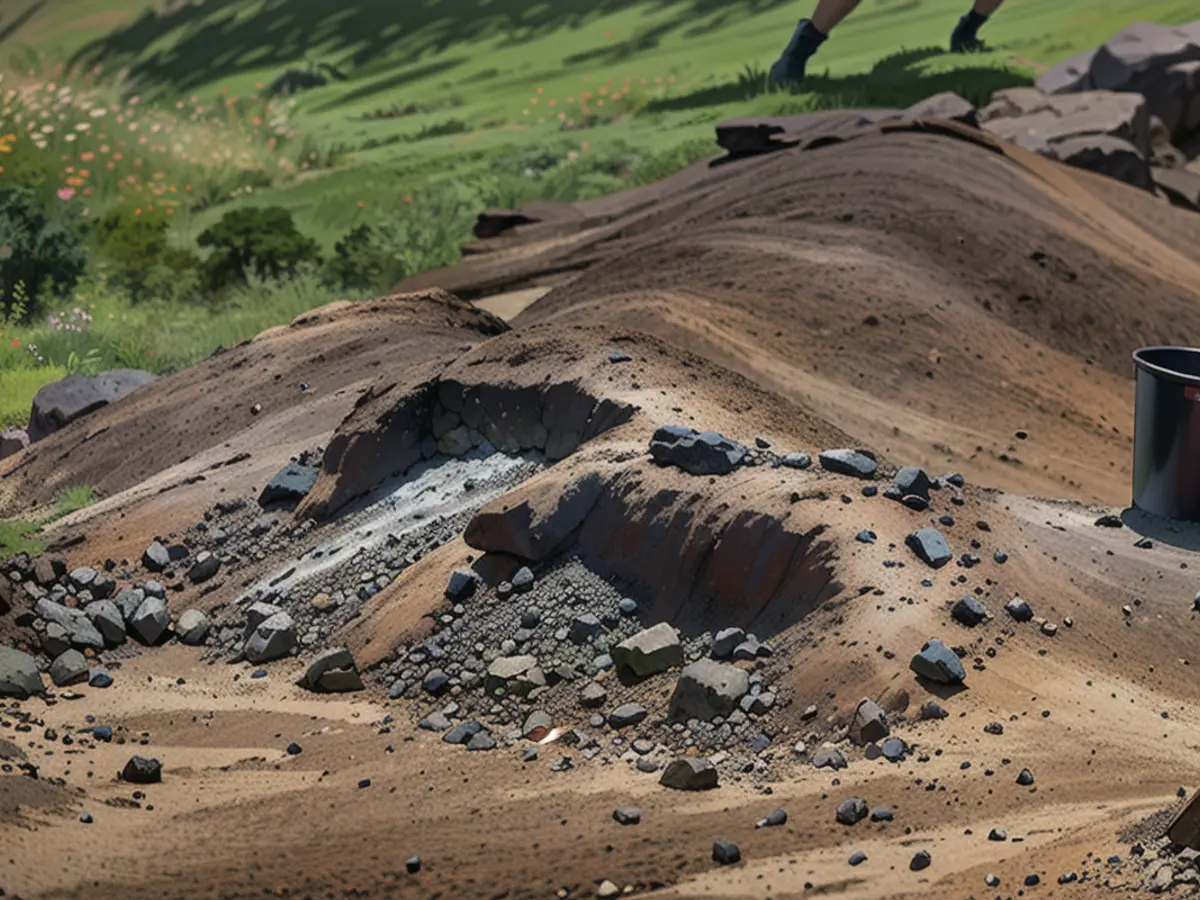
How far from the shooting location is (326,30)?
24.2 metres

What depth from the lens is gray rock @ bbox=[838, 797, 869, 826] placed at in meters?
5.10

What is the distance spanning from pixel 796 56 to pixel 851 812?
15.5 m

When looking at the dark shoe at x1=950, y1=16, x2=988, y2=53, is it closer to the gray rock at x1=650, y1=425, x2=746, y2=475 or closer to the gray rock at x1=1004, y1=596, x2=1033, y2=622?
the gray rock at x1=650, y1=425, x2=746, y2=475

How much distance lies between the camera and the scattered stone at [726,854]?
4.92 metres

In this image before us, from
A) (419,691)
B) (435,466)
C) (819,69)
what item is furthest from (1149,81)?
(419,691)

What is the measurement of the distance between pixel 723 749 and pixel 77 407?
6975 millimetres

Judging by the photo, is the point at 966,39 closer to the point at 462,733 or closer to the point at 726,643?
the point at 726,643

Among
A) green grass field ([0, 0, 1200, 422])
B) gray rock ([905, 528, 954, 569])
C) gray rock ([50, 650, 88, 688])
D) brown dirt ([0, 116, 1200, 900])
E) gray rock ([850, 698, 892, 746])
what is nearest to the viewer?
brown dirt ([0, 116, 1200, 900])

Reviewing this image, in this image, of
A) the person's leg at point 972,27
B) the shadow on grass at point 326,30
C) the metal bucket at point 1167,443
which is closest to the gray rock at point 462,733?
the metal bucket at point 1167,443

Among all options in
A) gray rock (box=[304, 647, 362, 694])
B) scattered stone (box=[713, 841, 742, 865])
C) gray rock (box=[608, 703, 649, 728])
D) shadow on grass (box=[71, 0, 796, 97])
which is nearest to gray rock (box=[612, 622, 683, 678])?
gray rock (box=[608, 703, 649, 728])

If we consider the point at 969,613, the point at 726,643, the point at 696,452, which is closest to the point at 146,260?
the point at 696,452

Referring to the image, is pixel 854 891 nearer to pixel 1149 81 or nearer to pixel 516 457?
pixel 516 457

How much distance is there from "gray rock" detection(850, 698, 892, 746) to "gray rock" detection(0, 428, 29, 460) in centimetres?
761

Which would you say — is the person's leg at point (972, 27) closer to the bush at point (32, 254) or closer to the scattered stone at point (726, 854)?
the bush at point (32, 254)
